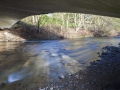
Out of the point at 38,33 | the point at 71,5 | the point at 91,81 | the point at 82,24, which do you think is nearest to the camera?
the point at 71,5

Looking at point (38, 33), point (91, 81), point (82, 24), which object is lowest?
point (91, 81)

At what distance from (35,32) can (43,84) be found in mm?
16850

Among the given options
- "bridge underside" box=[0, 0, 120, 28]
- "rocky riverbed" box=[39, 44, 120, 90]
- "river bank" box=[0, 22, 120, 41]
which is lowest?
"rocky riverbed" box=[39, 44, 120, 90]

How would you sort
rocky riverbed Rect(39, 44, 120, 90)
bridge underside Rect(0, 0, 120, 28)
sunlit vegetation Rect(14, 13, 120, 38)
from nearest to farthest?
bridge underside Rect(0, 0, 120, 28) → rocky riverbed Rect(39, 44, 120, 90) → sunlit vegetation Rect(14, 13, 120, 38)

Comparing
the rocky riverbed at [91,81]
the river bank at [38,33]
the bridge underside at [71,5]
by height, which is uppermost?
the bridge underside at [71,5]

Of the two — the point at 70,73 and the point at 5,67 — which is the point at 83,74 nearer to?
the point at 70,73

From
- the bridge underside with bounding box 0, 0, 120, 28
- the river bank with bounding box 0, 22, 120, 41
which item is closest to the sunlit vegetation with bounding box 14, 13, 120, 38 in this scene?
the river bank with bounding box 0, 22, 120, 41

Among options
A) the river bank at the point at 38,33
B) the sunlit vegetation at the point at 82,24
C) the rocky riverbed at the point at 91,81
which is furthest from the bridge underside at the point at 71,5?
the sunlit vegetation at the point at 82,24

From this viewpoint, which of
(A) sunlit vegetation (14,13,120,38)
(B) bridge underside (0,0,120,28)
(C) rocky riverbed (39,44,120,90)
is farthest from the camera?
(A) sunlit vegetation (14,13,120,38)

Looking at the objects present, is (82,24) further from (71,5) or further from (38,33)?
(71,5)

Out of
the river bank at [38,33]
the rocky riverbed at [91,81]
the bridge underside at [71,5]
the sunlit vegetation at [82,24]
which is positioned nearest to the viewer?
the bridge underside at [71,5]

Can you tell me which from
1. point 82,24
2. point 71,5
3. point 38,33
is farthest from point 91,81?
point 82,24

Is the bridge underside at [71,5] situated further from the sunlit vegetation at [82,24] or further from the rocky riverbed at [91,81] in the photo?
the sunlit vegetation at [82,24]

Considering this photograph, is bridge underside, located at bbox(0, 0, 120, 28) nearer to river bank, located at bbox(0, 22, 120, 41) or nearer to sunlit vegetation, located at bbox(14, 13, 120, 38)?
river bank, located at bbox(0, 22, 120, 41)
